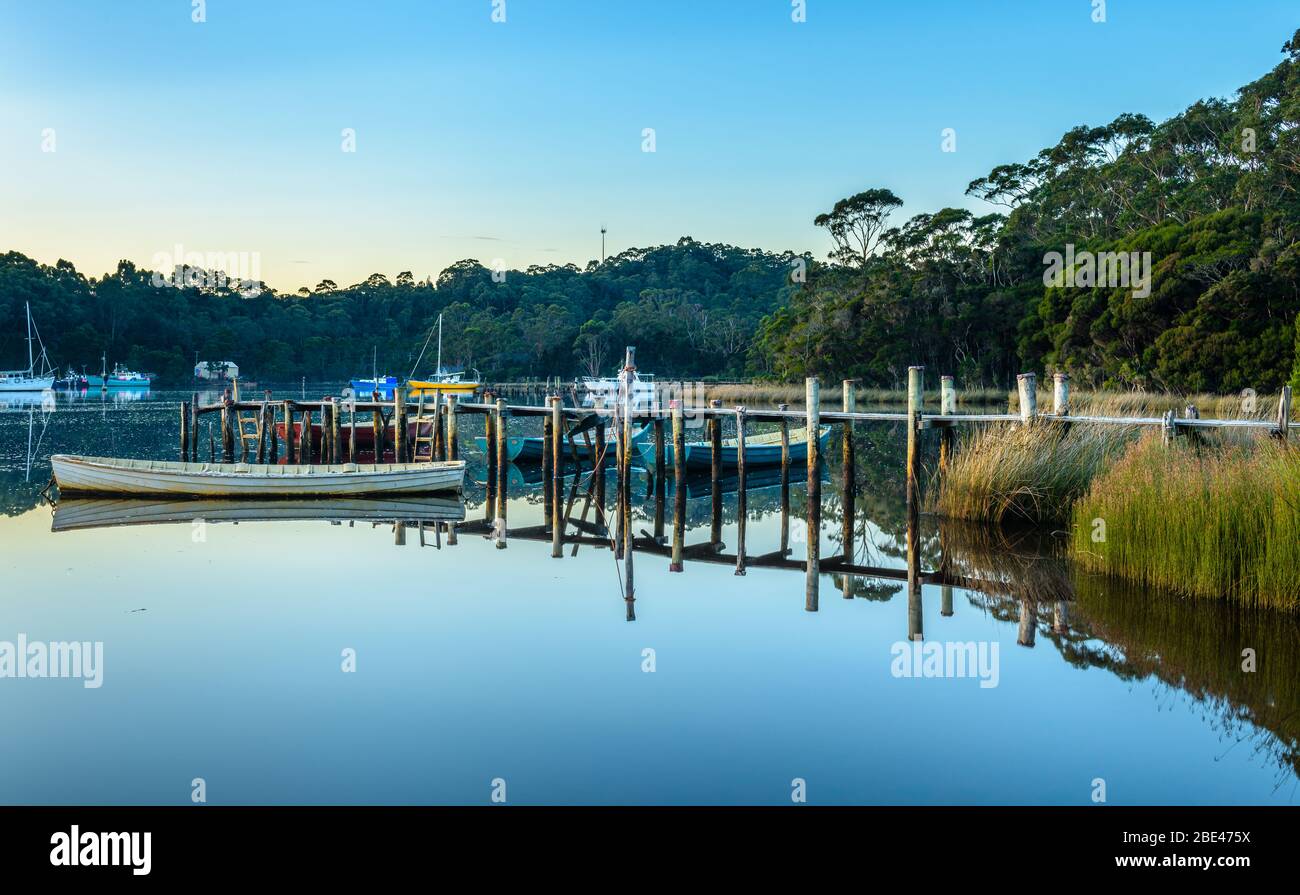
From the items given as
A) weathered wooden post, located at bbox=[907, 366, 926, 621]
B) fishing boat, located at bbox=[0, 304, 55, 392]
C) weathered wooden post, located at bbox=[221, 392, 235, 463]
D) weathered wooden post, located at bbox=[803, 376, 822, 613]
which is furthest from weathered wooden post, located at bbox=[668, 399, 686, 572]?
fishing boat, located at bbox=[0, 304, 55, 392]

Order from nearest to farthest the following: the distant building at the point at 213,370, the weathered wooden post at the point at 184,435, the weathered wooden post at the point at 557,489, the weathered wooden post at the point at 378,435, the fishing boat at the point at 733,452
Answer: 1. the weathered wooden post at the point at 557,489
2. the weathered wooden post at the point at 378,435
3. the weathered wooden post at the point at 184,435
4. the fishing boat at the point at 733,452
5. the distant building at the point at 213,370

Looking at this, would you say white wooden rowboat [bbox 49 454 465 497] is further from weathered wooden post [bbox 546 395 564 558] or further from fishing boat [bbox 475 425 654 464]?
fishing boat [bbox 475 425 654 464]

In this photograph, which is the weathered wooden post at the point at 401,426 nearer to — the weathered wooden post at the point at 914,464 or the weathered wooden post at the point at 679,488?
the weathered wooden post at the point at 679,488

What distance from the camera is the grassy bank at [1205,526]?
1015cm

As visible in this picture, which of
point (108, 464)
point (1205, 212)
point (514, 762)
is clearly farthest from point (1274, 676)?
point (1205, 212)

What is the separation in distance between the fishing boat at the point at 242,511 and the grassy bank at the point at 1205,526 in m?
11.1

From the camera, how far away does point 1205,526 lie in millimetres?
10844

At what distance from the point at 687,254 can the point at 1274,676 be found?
4467 inches

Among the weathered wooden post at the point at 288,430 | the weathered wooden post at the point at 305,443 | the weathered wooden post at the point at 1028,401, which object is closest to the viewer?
the weathered wooden post at the point at 1028,401

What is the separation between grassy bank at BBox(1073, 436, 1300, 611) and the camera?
1015 cm

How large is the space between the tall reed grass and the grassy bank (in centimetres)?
305

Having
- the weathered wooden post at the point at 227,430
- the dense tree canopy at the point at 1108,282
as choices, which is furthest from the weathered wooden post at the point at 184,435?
the dense tree canopy at the point at 1108,282

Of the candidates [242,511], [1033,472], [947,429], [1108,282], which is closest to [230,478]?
[242,511]

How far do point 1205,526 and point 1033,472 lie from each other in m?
5.47
